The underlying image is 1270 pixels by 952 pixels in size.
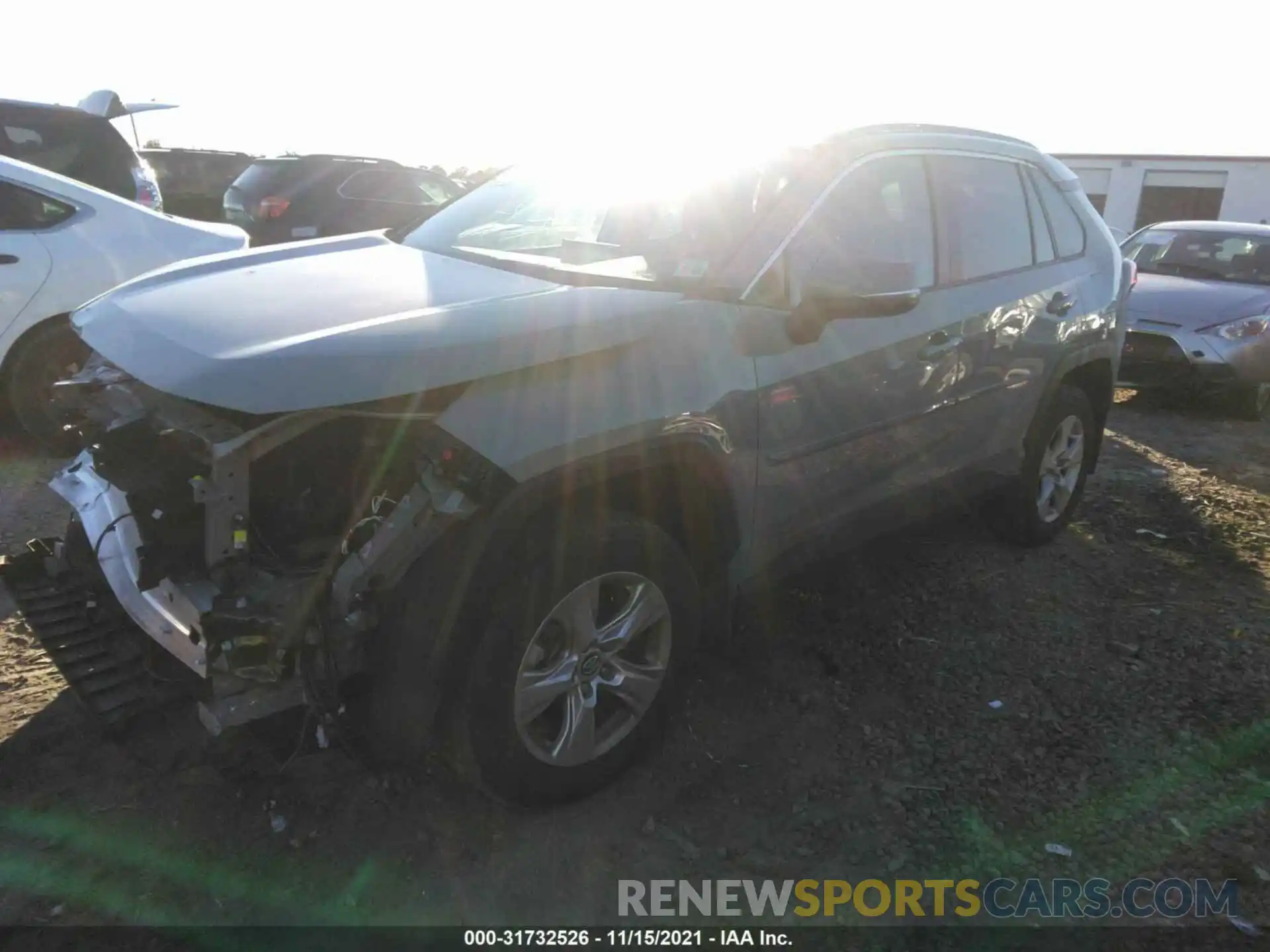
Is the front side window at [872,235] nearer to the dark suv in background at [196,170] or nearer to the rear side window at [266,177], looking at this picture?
the rear side window at [266,177]

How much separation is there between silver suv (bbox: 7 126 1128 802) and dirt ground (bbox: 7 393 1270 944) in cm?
26

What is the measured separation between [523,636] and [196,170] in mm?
15911

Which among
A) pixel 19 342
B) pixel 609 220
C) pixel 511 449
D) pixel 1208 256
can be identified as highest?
pixel 609 220

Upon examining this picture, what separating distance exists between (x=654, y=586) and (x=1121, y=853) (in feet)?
5.01

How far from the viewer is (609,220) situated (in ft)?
11.3

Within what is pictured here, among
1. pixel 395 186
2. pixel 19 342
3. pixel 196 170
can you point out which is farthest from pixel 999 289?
pixel 196 170

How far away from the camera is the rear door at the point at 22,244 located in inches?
189

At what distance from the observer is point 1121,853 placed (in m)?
2.69

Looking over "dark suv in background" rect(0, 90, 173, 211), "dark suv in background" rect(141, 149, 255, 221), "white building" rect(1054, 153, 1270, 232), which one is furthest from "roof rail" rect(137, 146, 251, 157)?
"white building" rect(1054, 153, 1270, 232)

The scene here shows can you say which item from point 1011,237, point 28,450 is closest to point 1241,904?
point 1011,237

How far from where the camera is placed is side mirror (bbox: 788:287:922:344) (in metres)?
2.82

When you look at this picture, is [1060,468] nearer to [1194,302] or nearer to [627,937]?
[627,937]

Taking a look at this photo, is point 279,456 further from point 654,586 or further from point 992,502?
point 992,502

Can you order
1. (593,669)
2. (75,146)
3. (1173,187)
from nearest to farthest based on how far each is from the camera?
1. (593,669)
2. (75,146)
3. (1173,187)
